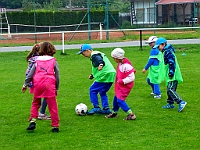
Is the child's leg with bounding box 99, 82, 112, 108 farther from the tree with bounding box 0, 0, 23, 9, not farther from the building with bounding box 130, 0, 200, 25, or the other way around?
the tree with bounding box 0, 0, 23, 9

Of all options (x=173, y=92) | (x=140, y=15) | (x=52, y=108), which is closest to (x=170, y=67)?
(x=173, y=92)

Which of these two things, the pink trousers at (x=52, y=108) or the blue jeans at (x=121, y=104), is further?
the blue jeans at (x=121, y=104)

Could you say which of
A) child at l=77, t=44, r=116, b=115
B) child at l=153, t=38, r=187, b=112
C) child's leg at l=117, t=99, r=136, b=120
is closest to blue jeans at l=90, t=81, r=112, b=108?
child at l=77, t=44, r=116, b=115

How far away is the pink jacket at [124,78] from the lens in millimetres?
7621

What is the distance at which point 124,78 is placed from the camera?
7676 mm

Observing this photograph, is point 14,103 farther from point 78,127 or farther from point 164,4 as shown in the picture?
point 164,4

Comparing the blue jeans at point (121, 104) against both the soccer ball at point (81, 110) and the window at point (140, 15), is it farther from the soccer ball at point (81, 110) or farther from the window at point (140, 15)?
the window at point (140, 15)

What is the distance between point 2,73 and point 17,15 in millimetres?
26499

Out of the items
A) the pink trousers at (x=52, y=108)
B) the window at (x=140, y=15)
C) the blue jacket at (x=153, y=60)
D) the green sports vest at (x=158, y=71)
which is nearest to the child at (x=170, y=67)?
the blue jacket at (x=153, y=60)

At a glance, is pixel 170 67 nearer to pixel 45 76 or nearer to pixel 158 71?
pixel 158 71

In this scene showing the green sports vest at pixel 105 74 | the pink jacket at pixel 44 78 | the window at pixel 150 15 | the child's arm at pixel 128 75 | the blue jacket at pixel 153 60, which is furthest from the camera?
the window at pixel 150 15

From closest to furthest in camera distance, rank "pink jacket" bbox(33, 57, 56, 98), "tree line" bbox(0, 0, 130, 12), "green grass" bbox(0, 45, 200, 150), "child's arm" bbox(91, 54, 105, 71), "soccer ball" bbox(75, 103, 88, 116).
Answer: "green grass" bbox(0, 45, 200, 150), "pink jacket" bbox(33, 57, 56, 98), "child's arm" bbox(91, 54, 105, 71), "soccer ball" bbox(75, 103, 88, 116), "tree line" bbox(0, 0, 130, 12)

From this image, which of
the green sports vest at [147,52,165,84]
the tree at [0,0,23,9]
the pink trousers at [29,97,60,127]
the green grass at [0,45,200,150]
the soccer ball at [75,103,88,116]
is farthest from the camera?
the tree at [0,0,23,9]

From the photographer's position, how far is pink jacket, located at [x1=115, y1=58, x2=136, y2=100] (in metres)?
7.62
